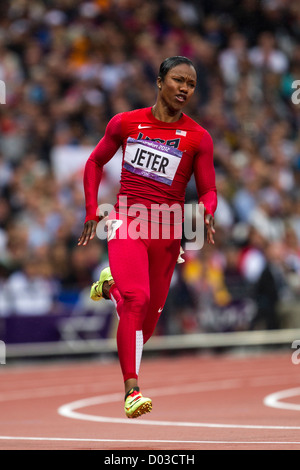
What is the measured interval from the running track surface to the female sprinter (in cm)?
90

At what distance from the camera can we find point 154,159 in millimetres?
7902

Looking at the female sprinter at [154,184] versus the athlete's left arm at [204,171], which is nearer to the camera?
the female sprinter at [154,184]

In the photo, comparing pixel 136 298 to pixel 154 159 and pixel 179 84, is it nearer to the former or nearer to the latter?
pixel 154 159

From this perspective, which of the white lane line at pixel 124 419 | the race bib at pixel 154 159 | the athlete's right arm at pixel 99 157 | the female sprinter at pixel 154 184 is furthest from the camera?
the white lane line at pixel 124 419

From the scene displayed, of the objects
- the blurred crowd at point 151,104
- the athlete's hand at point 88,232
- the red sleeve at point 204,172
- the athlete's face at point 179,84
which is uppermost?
the blurred crowd at point 151,104

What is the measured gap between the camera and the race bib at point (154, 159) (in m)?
7.90

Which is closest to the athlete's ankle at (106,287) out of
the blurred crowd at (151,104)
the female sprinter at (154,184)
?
the female sprinter at (154,184)

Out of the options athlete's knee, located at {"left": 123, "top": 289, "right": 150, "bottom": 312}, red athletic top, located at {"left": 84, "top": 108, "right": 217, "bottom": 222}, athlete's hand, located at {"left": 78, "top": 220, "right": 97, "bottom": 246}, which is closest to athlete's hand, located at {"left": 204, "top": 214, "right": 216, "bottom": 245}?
red athletic top, located at {"left": 84, "top": 108, "right": 217, "bottom": 222}

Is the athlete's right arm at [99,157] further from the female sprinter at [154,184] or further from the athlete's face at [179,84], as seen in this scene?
the athlete's face at [179,84]

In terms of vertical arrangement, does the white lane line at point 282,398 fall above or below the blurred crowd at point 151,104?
below

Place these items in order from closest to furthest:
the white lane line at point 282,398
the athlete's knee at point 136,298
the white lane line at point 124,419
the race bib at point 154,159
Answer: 1. the athlete's knee at point 136,298
2. the race bib at point 154,159
3. the white lane line at point 124,419
4. the white lane line at point 282,398

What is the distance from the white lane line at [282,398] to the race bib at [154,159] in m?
3.19

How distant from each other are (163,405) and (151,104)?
9173mm

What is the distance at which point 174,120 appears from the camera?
8.02 metres
